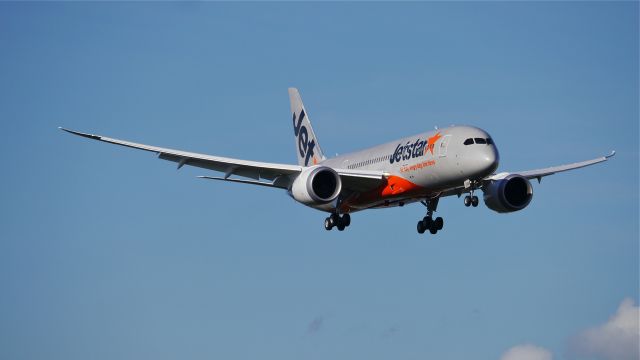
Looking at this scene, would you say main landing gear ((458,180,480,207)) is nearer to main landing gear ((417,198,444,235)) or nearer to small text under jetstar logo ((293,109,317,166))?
main landing gear ((417,198,444,235))

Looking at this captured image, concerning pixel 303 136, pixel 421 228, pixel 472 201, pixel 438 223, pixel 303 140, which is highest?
pixel 303 136

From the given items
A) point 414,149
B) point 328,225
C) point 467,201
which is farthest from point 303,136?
point 467,201

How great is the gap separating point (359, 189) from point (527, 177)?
27.4 ft

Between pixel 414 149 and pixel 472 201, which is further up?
pixel 414 149

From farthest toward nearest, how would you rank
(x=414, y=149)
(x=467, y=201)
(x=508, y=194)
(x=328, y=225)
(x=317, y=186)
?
(x=328, y=225)
(x=508, y=194)
(x=317, y=186)
(x=414, y=149)
(x=467, y=201)

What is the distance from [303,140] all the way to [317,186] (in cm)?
1383

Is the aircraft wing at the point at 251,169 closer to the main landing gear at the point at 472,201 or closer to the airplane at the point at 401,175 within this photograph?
the airplane at the point at 401,175

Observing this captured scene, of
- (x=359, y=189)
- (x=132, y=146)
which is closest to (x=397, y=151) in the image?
(x=359, y=189)

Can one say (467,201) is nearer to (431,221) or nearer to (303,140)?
(431,221)

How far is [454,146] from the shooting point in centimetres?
4931

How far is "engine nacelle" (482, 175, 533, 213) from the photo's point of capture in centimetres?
5312

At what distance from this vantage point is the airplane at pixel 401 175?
49188 millimetres

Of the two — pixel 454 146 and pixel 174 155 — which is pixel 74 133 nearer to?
pixel 174 155

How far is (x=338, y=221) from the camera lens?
56469 millimetres
